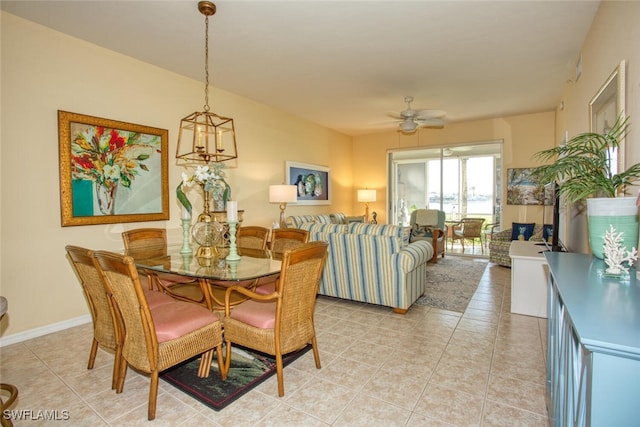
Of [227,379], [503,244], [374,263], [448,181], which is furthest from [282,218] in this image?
[448,181]

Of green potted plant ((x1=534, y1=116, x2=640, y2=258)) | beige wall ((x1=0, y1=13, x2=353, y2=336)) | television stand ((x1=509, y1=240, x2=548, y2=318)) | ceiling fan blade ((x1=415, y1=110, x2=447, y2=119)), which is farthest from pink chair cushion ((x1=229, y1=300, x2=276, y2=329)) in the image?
ceiling fan blade ((x1=415, y1=110, x2=447, y2=119))

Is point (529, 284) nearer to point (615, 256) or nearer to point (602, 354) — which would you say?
point (615, 256)

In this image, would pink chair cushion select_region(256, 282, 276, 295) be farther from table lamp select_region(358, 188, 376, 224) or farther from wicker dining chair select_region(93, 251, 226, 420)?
table lamp select_region(358, 188, 376, 224)

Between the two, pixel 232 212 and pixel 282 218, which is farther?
pixel 282 218

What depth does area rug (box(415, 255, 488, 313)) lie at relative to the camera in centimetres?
381

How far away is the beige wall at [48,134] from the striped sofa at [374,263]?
6.57 ft

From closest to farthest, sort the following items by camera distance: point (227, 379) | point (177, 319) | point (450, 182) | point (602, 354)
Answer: point (602, 354) < point (177, 319) < point (227, 379) < point (450, 182)

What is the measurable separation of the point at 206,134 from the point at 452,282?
155 inches

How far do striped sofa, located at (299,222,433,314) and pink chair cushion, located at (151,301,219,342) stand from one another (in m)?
1.78

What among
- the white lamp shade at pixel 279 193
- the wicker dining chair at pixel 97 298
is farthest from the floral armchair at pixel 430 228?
the wicker dining chair at pixel 97 298

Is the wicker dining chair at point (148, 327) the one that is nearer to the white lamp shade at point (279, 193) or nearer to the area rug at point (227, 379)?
the area rug at point (227, 379)

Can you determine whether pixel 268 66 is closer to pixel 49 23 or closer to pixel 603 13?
pixel 49 23

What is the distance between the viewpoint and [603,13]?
8.20ft

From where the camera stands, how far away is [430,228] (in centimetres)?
666
